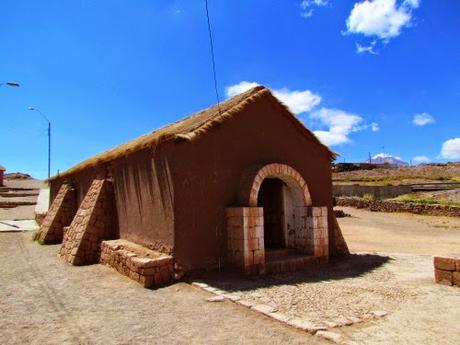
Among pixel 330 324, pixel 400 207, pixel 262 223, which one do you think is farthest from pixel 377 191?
pixel 330 324

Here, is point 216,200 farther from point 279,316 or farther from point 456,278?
point 456,278

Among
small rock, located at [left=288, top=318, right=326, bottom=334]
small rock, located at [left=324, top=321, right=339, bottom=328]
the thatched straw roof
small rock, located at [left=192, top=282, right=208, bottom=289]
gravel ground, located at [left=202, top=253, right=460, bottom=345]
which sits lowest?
gravel ground, located at [left=202, top=253, right=460, bottom=345]

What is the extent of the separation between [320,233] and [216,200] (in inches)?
124

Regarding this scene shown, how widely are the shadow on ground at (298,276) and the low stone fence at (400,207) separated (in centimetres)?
1534

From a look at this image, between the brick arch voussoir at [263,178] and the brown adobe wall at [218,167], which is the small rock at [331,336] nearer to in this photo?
the brown adobe wall at [218,167]

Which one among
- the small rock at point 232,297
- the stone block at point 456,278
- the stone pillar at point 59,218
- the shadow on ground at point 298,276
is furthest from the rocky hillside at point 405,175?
the small rock at point 232,297

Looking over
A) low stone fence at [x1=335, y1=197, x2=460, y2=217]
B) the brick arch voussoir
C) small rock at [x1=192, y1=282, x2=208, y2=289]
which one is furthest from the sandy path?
small rock at [x1=192, y1=282, x2=208, y2=289]

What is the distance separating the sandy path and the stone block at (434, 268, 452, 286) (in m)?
2.54

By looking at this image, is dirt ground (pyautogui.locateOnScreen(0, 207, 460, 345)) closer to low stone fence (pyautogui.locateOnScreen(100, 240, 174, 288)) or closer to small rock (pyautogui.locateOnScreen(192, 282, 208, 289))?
small rock (pyautogui.locateOnScreen(192, 282, 208, 289))

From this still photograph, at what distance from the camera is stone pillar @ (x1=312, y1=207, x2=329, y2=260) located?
31.0ft

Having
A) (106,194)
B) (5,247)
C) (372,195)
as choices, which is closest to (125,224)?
(106,194)

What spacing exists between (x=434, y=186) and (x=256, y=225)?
1168 inches

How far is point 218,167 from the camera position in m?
8.48

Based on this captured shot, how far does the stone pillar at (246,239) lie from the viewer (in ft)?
26.0
